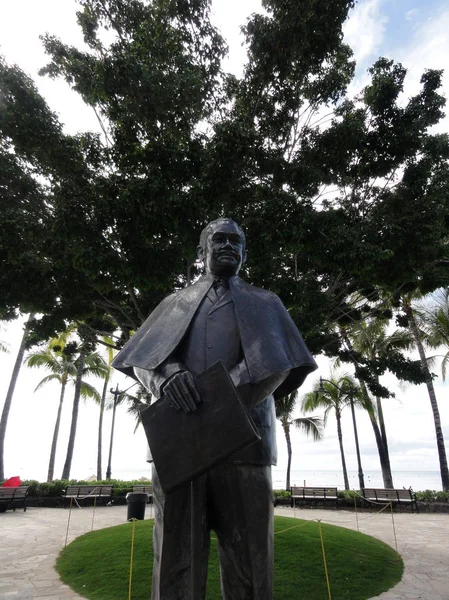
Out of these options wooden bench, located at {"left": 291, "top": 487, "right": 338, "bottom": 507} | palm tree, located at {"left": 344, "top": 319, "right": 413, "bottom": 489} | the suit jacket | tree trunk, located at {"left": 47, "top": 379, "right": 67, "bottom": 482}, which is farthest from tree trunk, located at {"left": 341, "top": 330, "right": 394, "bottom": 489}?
the suit jacket

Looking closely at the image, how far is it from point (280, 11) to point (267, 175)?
307 cm

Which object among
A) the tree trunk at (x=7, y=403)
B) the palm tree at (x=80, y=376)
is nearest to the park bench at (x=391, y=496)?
the palm tree at (x=80, y=376)

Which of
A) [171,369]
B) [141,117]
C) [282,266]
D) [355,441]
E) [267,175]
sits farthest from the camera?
[355,441]

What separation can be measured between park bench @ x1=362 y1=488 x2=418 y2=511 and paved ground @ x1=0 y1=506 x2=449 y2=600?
0.87m

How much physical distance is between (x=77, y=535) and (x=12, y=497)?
21.7 ft

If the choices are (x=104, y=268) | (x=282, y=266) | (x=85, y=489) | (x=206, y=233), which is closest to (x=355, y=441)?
(x=85, y=489)

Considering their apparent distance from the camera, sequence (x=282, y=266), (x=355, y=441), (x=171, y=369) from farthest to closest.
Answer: (x=355, y=441) → (x=282, y=266) → (x=171, y=369)

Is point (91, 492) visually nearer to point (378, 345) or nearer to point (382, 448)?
point (382, 448)

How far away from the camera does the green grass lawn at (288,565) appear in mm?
6164

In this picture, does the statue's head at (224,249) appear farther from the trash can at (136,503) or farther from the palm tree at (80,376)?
the palm tree at (80,376)

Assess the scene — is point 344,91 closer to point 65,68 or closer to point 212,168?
point 212,168

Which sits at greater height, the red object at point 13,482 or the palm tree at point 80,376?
the palm tree at point 80,376

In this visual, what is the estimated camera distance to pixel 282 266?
10.0 metres

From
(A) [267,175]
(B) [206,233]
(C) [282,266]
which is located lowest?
(B) [206,233]
